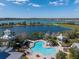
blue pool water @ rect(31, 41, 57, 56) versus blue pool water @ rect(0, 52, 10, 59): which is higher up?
blue pool water @ rect(31, 41, 57, 56)

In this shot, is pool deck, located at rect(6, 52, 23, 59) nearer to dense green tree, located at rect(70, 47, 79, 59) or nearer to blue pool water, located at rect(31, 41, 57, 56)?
blue pool water, located at rect(31, 41, 57, 56)

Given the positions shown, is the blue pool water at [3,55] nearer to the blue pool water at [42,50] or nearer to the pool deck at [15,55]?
the pool deck at [15,55]

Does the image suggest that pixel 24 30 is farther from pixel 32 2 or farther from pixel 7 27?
pixel 32 2

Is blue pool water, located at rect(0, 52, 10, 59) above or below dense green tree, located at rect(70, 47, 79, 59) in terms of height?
below

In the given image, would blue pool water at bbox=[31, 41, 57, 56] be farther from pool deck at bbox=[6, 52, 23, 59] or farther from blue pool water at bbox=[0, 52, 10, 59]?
blue pool water at bbox=[0, 52, 10, 59]

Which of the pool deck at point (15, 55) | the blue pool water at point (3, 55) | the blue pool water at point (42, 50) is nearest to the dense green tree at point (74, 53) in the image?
the blue pool water at point (42, 50)

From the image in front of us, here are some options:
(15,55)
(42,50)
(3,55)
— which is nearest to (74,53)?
(42,50)

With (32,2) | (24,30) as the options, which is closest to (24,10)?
(32,2)

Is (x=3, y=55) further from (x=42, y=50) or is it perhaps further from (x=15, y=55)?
(x=42, y=50)

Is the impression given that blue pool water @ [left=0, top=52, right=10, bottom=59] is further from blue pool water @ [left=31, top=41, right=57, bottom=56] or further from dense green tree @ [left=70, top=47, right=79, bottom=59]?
dense green tree @ [left=70, top=47, right=79, bottom=59]

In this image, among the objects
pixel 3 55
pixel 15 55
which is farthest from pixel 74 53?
pixel 3 55

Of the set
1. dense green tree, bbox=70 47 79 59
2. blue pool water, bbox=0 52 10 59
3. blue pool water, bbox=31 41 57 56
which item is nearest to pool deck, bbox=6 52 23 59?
blue pool water, bbox=0 52 10 59
